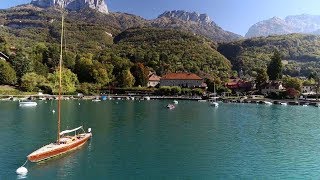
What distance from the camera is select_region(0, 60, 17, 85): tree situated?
453ft

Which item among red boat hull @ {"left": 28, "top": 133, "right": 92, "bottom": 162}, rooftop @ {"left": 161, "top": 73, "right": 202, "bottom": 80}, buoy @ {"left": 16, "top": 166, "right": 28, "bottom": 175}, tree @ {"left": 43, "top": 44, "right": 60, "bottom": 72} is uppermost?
tree @ {"left": 43, "top": 44, "right": 60, "bottom": 72}

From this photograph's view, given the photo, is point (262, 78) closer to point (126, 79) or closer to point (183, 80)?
point (183, 80)

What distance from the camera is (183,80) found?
176 m

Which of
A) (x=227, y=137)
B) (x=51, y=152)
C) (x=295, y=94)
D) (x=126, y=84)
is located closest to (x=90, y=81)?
(x=126, y=84)

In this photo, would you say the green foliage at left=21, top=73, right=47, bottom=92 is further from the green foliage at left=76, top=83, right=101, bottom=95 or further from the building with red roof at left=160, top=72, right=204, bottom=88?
the building with red roof at left=160, top=72, right=204, bottom=88

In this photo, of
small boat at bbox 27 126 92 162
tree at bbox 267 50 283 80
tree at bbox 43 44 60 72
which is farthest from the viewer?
tree at bbox 43 44 60 72

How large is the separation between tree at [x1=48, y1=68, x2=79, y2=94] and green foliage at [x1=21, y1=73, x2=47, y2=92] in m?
4.60

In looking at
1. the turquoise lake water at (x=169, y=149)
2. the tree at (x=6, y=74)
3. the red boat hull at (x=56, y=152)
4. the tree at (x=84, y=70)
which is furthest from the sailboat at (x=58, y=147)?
the tree at (x=84, y=70)

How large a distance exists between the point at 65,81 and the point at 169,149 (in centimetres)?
10970

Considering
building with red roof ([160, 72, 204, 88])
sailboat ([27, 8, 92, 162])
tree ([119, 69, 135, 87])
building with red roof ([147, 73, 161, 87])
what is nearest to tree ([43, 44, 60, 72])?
tree ([119, 69, 135, 87])

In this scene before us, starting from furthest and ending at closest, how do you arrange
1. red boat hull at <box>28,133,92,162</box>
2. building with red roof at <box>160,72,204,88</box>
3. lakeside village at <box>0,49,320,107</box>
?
building with red roof at <box>160,72,204,88</box> < lakeside village at <box>0,49,320,107</box> < red boat hull at <box>28,133,92,162</box>

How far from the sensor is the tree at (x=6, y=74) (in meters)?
138

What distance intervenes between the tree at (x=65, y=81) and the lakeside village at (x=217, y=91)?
13.8ft

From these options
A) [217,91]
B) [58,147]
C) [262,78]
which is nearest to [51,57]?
[217,91]
